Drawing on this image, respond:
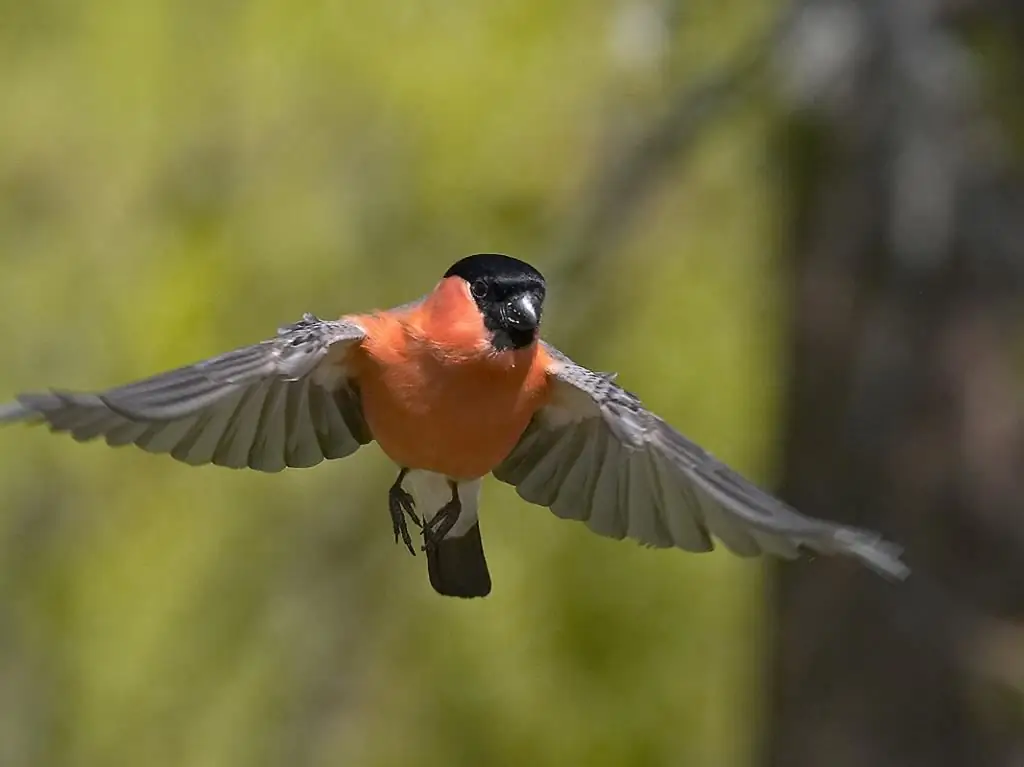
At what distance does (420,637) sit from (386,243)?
5.25 feet

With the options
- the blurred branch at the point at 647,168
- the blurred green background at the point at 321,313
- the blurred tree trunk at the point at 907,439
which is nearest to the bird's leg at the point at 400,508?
the blurred branch at the point at 647,168

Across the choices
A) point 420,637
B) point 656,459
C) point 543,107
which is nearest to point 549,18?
point 543,107

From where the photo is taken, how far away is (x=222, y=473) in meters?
5.43

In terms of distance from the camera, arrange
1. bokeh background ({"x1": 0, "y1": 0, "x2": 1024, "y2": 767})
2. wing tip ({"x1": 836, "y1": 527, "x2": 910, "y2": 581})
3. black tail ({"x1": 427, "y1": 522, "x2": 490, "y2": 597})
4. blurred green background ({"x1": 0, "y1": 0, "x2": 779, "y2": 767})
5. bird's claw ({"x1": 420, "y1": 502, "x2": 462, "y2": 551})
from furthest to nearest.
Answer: blurred green background ({"x1": 0, "y1": 0, "x2": 779, "y2": 767})
bokeh background ({"x1": 0, "y1": 0, "x2": 1024, "y2": 767})
black tail ({"x1": 427, "y1": 522, "x2": 490, "y2": 597})
bird's claw ({"x1": 420, "y1": 502, "x2": 462, "y2": 551})
wing tip ({"x1": 836, "y1": 527, "x2": 910, "y2": 581})

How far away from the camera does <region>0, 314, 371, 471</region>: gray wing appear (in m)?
1.70

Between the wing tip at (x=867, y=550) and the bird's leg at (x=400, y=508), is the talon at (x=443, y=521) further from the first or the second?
the wing tip at (x=867, y=550)

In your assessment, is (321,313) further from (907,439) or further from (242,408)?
(242,408)

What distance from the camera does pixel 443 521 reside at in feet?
7.89

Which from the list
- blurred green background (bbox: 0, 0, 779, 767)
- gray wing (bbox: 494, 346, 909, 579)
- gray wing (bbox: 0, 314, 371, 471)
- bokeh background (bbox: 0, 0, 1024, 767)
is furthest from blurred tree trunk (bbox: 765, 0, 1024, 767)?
gray wing (bbox: 0, 314, 371, 471)

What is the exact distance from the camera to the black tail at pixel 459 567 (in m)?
2.46

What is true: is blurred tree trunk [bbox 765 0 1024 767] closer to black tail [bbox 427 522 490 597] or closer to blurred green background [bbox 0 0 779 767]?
blurred green background [bbox 0 0 779 767]

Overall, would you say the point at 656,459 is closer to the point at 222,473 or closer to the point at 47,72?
the point at 222,473

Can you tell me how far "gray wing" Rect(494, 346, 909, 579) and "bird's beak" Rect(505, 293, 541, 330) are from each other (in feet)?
1.29

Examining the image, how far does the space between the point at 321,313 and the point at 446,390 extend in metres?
3.16
